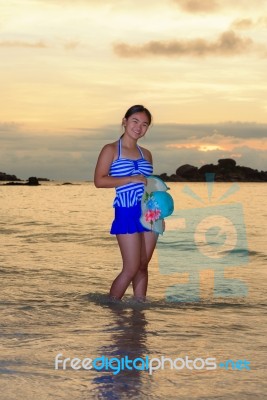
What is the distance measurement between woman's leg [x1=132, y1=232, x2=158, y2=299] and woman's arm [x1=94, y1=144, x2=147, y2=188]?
0.59 metres

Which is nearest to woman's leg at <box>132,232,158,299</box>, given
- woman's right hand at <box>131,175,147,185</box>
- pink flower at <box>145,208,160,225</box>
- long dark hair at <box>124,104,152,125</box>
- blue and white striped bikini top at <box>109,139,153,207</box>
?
pink flower at <box>145,208,160,225</box>

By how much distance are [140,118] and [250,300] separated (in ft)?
8.97

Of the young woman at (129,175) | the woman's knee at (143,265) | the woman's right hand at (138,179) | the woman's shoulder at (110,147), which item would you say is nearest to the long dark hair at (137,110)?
the young woman at (129,175)

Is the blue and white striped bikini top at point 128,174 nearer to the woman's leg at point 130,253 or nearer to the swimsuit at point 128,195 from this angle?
the swimsuit at point 128,195

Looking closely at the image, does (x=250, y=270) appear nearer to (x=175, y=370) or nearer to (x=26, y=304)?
(x=26, y=304)

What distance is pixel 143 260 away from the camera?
22.5ft

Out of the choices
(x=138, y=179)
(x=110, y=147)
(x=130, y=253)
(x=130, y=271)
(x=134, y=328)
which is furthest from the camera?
(x=130, y=271)

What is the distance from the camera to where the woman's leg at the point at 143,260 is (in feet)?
22.2

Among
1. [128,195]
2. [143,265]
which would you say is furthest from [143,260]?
[128,195]

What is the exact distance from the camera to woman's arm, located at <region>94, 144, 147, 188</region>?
6.41 metres

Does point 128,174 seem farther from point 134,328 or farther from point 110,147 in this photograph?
point 134,328

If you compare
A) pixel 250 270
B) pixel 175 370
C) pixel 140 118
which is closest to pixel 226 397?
pixel 175 370

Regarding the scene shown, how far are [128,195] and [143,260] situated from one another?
2.36ft

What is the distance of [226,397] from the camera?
426 cm
